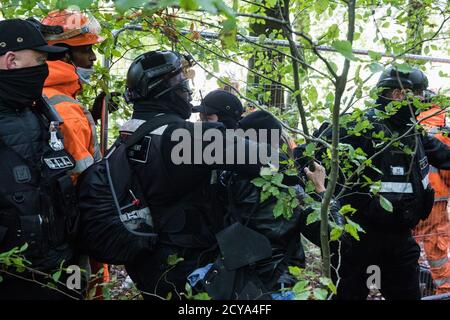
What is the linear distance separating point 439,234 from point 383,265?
153 centimetres

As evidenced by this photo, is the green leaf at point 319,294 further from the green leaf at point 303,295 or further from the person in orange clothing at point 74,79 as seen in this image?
the person in orange clothing at point 74,79

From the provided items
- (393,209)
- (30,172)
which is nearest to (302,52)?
(393,209)

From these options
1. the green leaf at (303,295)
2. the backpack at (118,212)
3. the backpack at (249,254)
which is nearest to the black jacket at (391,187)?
the backpack at (249,254)

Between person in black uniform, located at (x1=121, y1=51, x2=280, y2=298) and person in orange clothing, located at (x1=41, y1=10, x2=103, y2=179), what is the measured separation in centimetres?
32

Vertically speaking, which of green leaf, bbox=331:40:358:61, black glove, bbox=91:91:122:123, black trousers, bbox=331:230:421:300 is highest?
green leaf, bbox=331:40:358:61

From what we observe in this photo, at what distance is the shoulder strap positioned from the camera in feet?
8.46

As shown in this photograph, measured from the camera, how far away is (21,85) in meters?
2.48

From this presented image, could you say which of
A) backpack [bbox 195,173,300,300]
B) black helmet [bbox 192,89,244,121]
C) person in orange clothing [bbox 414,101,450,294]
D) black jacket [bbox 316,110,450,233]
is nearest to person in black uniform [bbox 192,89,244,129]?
black helmet [bbox 192,89,244,121]

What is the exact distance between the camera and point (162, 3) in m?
1.09

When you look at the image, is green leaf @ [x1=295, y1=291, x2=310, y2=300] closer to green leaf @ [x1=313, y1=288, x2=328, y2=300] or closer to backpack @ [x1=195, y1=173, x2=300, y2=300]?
green leaf @ [x1=313, y1=288, x2=328, y2=300]

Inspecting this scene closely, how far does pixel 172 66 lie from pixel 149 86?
0.17m

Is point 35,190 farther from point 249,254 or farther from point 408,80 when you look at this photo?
point 408,80
